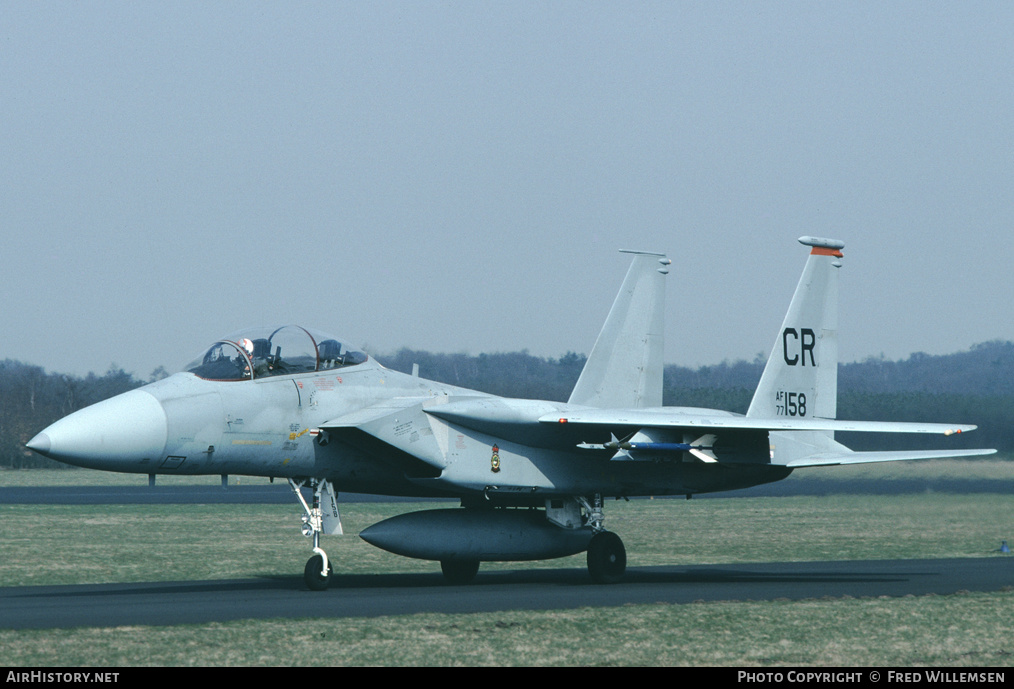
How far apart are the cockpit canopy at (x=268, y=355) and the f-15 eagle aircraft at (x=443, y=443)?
0.02 meters

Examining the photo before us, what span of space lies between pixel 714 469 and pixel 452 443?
419 cm

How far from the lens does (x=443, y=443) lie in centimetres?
1491

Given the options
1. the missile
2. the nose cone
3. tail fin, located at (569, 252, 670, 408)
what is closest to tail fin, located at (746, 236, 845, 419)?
tail fin, located at (569, 252, 670, 408)

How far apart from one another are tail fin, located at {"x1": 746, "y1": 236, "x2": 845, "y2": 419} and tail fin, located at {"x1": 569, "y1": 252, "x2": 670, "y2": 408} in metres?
1.77

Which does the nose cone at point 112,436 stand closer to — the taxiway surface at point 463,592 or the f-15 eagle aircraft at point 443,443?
the f-15 eagle aircraft at point 443,443

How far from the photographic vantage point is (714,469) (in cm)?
1692

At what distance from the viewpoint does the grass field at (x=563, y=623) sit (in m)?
9.13

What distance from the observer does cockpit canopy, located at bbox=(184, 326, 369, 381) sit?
13.6m

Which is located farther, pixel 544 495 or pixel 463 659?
pixel 544 495

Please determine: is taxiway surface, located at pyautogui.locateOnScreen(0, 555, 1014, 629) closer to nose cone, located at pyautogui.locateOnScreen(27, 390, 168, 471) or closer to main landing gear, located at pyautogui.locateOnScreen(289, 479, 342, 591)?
main landing gear, located at pyautogui.locateOnScreen(289, 479, 342, 591)

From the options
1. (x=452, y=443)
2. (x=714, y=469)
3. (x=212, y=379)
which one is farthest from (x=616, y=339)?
(x=212, y=379)

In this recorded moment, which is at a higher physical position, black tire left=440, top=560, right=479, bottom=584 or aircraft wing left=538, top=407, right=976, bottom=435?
aircraft wing left=538, top=407, right=976, bottom=435

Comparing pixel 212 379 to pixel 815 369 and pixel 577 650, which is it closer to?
pixel 577 650
